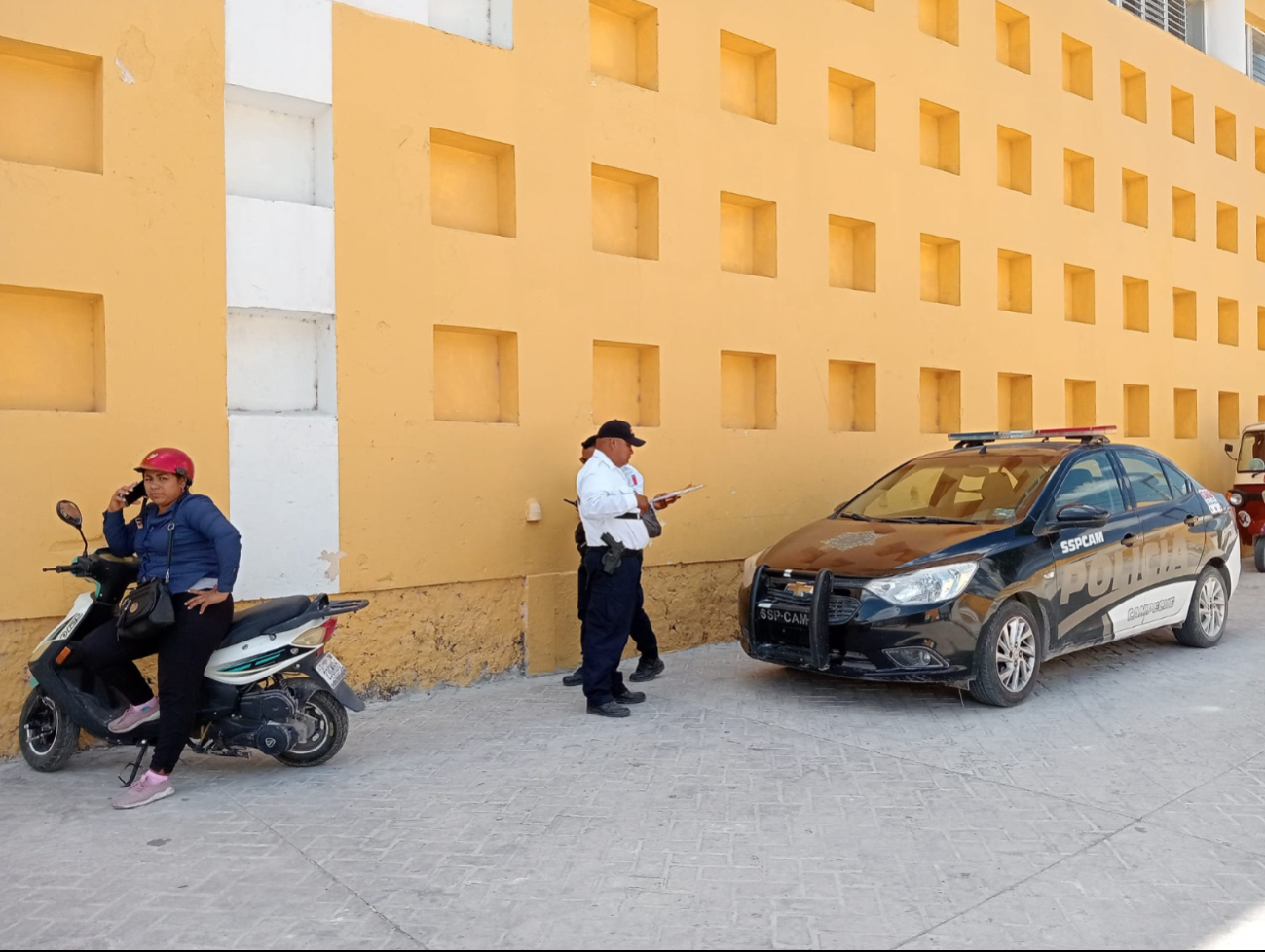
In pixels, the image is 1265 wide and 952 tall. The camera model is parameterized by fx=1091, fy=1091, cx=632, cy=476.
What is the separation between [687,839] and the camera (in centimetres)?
454

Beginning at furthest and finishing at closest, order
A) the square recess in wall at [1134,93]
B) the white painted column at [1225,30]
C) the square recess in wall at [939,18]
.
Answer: the white painted column at [1225,30] → the square recess in wall at [1134,93] → the square recess in wall at [939,18]

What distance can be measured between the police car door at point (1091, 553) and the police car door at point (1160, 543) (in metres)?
0.16

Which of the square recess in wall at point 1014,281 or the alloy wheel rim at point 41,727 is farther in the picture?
the square recess in wall at point 1014,281

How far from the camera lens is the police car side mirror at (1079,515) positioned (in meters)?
7.01

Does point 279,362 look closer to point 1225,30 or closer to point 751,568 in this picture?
point 751,568

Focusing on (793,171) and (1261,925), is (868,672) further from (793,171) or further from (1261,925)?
(793,171)

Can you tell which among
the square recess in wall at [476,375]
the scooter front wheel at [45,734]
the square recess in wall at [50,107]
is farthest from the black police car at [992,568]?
the square recess in wall at [50,107]

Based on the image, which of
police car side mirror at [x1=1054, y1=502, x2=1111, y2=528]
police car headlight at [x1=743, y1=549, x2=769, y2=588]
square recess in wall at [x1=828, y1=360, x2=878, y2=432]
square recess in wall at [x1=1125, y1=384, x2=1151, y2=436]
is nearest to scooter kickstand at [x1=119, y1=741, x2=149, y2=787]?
police car headlight at [x1=743, y1=549, x2=769, y2=588]

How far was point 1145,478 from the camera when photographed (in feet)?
26.9

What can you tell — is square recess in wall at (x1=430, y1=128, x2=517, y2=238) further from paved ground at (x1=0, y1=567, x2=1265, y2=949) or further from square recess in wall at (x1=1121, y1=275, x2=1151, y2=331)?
square recess in wall at (x1=1121, y1=275, x2=1151, y2=331)

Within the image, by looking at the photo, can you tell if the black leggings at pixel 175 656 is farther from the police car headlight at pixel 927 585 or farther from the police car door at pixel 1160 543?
the police car door at pixel 1160 543

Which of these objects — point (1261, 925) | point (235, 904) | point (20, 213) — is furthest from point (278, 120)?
point (1261, 925)

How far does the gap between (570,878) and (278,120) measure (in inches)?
208

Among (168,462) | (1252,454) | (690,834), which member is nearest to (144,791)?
(168,462)
